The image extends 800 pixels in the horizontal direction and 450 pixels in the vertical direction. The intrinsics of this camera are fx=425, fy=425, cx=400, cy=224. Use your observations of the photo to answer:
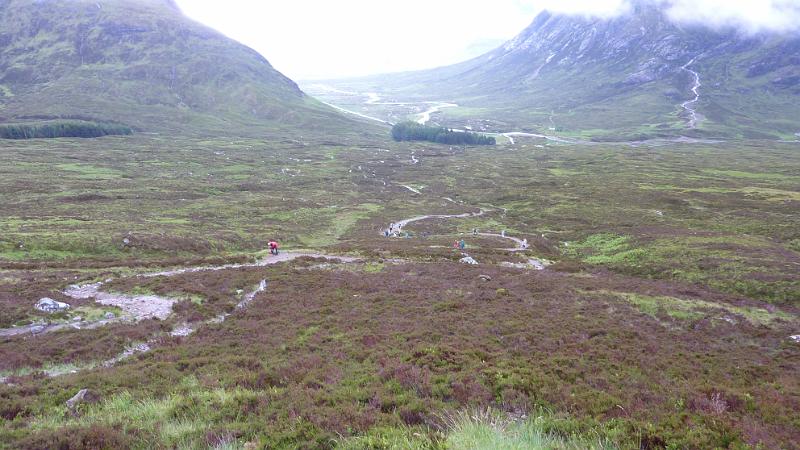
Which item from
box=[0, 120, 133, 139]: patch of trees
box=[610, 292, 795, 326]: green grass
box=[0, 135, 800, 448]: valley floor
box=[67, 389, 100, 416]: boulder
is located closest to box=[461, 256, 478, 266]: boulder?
box=[0, 135, 800, 448]: valley floor

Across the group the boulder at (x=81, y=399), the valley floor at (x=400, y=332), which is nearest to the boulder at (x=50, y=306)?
the valley floor at (x=400, y=332)

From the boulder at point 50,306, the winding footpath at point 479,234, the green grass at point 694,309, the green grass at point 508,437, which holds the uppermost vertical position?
the green grass at point 508,437

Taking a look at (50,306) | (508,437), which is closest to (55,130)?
(50,306)

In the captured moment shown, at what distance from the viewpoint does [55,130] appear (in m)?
185

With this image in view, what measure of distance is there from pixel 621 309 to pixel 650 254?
87.8 feet

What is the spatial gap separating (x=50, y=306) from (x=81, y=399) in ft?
51.6

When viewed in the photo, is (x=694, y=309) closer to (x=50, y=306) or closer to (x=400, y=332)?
(x=400, y=332)

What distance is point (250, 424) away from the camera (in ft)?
40.1

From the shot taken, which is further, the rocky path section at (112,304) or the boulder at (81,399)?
the rocky path section at (112,304)

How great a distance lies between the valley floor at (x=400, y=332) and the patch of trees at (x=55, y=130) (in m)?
129

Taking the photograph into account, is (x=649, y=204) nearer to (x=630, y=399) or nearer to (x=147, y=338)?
(x=630, y=399)

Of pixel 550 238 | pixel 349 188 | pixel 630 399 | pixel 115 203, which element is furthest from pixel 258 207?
pixel 630 399

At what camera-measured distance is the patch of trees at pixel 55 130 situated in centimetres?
17600

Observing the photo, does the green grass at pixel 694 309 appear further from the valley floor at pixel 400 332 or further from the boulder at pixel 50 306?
the boulder at pixel 50 306
